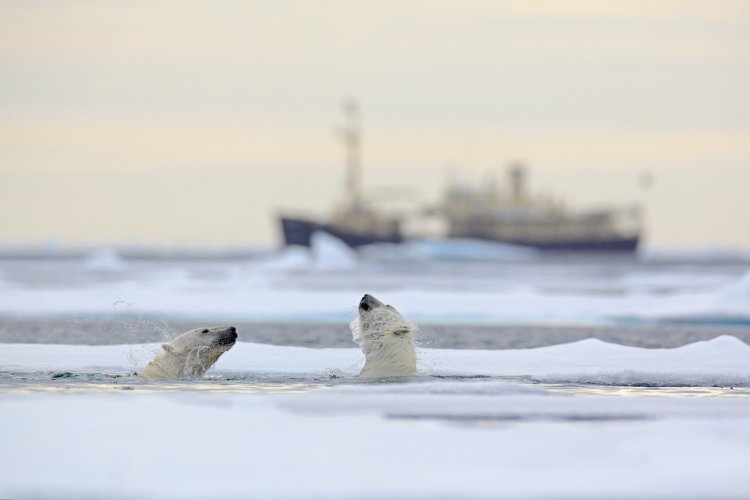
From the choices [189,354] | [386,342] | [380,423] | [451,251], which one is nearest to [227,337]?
[189,354]

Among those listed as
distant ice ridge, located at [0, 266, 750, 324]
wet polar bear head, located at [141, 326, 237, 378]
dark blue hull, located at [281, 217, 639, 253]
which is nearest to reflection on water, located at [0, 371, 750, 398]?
wet polar bear head, located at [141, 326, 237, 378]

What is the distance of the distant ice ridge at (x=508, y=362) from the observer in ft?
42.3

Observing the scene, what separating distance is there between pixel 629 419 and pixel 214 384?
3.97m

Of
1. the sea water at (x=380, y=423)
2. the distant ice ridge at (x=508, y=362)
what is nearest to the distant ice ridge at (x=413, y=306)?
the sea water at (x=380, y=423)

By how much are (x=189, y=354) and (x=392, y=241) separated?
8324 centimetres

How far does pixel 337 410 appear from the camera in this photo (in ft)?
31.6

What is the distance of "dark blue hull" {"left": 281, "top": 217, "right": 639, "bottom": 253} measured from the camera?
91.5 meters

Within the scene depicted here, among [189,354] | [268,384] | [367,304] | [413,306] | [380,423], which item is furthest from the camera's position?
[413,306]

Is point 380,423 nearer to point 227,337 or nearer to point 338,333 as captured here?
point 227,337

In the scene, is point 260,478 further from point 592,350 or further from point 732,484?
point 592,350

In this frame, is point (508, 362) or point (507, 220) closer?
point (508, 362)

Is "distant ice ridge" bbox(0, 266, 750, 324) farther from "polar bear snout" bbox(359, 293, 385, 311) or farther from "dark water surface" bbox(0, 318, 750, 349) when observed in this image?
"polar bear snout" bbox(359, 293, 385, 311)

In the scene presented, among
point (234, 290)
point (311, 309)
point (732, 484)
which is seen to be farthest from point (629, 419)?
point (234, 290)

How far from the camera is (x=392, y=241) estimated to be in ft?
313
